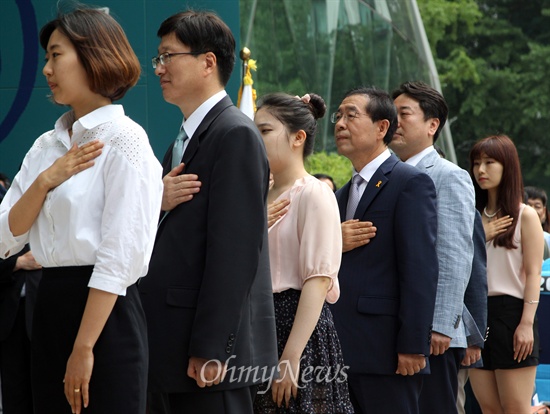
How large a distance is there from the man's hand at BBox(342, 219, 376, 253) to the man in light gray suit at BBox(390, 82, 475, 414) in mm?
Answer: 484

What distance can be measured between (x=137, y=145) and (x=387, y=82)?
1352cm

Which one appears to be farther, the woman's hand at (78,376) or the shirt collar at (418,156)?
the shirt collar at (418,156)

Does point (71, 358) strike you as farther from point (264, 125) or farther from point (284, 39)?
point (284, 39)

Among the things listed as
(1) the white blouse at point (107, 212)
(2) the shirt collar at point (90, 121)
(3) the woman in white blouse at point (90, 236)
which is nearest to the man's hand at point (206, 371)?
(3) the woman in white blouse at point (90, 236)

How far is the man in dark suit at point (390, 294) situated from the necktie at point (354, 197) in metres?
0.10

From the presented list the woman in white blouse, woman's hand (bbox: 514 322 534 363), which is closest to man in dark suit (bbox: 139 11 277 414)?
the woman in white blouse

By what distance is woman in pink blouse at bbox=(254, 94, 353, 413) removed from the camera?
385cm

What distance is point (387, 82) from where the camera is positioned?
16.1 meters

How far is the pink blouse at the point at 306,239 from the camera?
3906mm

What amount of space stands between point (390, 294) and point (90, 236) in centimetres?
195

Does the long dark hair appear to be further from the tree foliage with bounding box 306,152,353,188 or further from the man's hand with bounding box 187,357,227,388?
the tree foliage with bounding box 306,152,353,188

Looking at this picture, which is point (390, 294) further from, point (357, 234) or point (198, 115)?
point (198, 115)

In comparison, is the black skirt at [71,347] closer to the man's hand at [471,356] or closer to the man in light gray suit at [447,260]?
the man in light gray suit at [447,260]

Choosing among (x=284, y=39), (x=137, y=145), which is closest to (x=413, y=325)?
(x=137, y=145)
